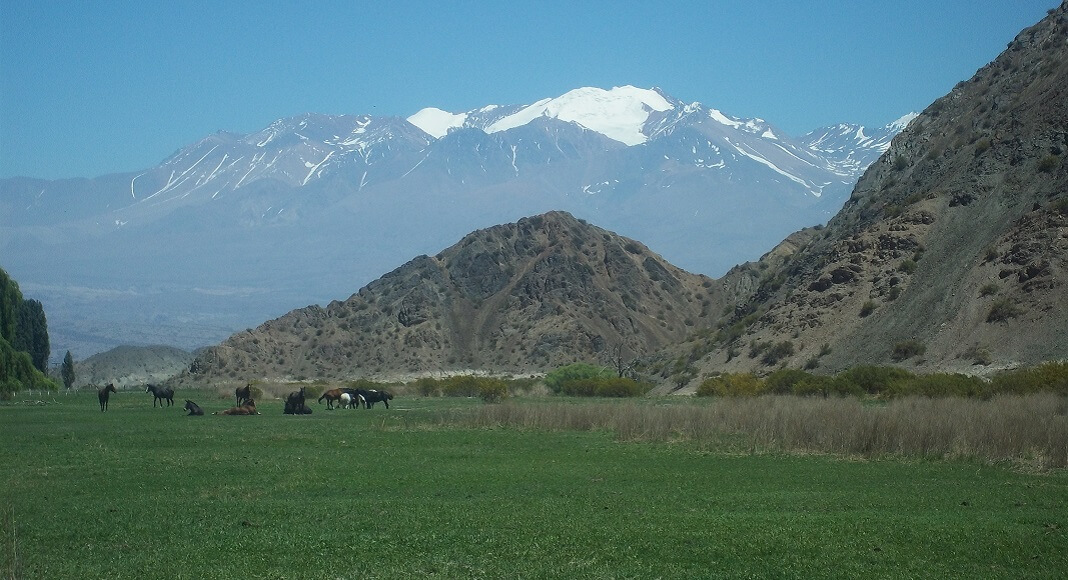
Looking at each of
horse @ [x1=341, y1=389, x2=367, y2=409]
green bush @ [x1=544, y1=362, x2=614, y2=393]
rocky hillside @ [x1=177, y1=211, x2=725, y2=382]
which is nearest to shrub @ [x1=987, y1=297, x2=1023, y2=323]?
green bush @ [x1=544, y1=362, x2=614, y2=393]

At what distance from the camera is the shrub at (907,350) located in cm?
6738

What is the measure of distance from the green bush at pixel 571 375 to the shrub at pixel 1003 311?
39.3 metres

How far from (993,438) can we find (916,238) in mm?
51678

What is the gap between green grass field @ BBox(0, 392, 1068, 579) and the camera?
54.5 ft

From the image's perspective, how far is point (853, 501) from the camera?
2331cm

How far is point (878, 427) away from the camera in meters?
34.1

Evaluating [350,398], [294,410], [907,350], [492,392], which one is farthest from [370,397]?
[907,350]

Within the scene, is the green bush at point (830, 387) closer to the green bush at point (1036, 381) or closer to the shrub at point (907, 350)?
the shrub at point (907, 350)

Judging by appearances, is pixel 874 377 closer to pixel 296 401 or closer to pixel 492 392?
pixel 492 392

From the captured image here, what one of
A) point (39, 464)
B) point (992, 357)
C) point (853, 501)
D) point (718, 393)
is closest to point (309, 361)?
point (718, 393)

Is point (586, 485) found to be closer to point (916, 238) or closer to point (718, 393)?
point (718, 393)

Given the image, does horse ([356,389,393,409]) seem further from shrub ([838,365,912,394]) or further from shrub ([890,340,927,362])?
shrub ([890,340,927,362])

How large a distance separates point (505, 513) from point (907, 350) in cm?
5263

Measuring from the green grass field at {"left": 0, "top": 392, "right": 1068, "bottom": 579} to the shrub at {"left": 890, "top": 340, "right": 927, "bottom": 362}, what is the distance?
36036mm
